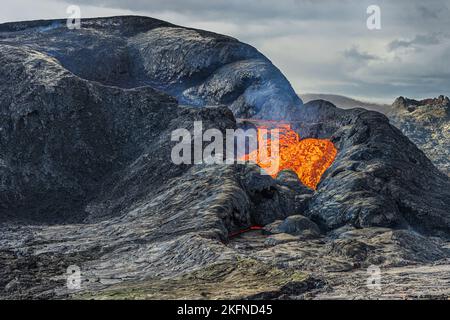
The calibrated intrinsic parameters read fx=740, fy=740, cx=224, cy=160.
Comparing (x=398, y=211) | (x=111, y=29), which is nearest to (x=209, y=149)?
(x=398, y=211)

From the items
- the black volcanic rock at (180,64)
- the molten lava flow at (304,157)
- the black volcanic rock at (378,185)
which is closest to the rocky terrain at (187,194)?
the black volcanic rock at (378,185)

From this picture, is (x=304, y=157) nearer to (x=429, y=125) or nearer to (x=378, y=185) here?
(x=378, y=185)

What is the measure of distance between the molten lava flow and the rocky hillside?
2614 inches

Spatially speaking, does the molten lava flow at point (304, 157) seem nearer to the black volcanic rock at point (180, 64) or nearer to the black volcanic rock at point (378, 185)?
the black volcanic rock at point (378, 185)

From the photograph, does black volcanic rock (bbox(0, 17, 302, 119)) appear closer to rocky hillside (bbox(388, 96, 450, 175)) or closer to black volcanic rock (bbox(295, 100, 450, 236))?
black volcanic rock (bbox(295, 100, 450, 236))

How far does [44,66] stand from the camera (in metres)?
79.6

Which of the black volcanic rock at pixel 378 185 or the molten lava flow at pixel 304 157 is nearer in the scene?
the black volcanic rock at pixel 378 185

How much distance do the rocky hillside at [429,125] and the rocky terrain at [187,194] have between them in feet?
208

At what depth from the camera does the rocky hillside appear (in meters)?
151

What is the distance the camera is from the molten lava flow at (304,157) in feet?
249

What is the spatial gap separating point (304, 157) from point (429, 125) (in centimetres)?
8806

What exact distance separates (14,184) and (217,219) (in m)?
25.1

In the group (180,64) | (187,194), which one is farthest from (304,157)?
(180,64)
